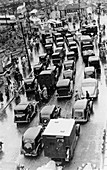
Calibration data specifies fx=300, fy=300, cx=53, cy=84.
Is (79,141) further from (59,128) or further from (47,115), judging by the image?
(47,115)

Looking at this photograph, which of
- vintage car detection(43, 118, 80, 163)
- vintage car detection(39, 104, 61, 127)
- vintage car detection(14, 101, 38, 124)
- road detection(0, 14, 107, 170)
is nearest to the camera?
vintage car detection(43, 118, 80, 163)

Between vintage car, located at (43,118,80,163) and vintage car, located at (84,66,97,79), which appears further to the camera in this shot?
vintage car, located at (84,66,97,79)

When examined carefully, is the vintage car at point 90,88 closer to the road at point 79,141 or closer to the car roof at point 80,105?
the road at point 79,141

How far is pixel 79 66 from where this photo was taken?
40.6 metres

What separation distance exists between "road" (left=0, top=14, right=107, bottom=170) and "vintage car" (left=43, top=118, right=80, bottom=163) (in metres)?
0.78

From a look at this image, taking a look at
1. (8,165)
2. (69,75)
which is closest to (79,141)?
(8,165)

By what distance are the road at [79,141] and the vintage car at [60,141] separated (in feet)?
2.55

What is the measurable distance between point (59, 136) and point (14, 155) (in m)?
4.57

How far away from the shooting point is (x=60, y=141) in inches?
718

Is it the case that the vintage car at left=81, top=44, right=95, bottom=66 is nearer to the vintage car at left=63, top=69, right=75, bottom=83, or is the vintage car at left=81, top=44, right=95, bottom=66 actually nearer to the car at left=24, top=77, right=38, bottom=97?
the vintage car at left=63, top=69, right=75, bottom=83

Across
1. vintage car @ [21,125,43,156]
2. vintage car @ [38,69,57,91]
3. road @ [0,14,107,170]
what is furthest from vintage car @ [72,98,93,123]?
vintage car @ [38,69,57,91]

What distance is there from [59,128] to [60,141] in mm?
923

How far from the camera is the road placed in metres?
19.5

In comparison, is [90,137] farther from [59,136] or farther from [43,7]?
[43,7]
